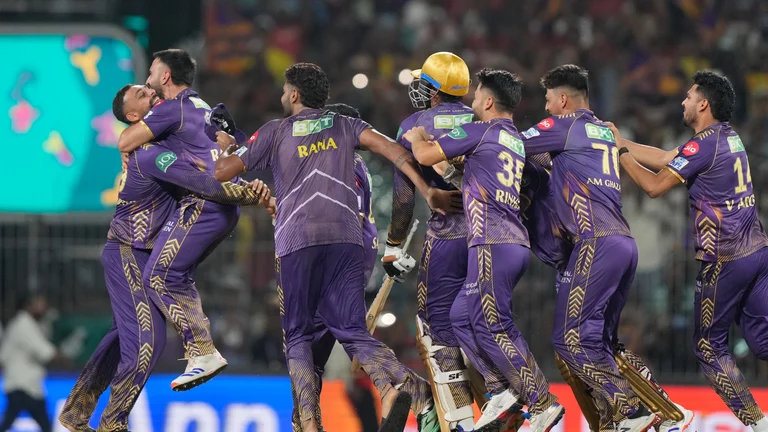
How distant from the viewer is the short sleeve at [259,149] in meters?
9.20

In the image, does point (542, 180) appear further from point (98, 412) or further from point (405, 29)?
point (405, 29)

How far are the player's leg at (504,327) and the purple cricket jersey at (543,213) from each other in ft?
2.51

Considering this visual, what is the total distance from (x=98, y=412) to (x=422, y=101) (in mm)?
5061

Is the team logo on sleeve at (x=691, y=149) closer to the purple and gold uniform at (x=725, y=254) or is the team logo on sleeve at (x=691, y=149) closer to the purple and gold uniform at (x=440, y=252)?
the purple and gold uniform at (x=725, y=254)

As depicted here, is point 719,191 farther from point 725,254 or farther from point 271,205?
point 271,205

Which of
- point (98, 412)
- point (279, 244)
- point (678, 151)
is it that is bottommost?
point (98, 412)

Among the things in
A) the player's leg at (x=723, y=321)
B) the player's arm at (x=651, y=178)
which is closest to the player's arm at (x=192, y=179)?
the player's arm at (x=651, y=178)

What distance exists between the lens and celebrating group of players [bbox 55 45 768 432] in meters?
9.05

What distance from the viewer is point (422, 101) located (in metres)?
9.91

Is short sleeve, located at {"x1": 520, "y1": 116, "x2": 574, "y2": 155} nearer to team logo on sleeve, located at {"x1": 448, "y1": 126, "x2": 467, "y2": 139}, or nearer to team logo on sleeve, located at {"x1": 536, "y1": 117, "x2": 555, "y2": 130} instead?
team logo on sleeve, located at {"x1": 536, "y1": 117, "x2": 555, "y2": 130}

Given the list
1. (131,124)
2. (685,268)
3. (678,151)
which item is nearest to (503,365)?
(678,151)

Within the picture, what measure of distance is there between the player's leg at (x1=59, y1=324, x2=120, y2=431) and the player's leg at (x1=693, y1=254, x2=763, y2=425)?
4.67m

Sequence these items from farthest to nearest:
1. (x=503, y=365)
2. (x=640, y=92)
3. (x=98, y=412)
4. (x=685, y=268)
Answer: (x=640, y=92), (x=685, y=268), (x=98, y=412), (x=503, y=365)

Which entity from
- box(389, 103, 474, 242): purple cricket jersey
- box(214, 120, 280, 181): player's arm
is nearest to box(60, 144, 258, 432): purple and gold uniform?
box(214, 120, 280, 181): player's arm
